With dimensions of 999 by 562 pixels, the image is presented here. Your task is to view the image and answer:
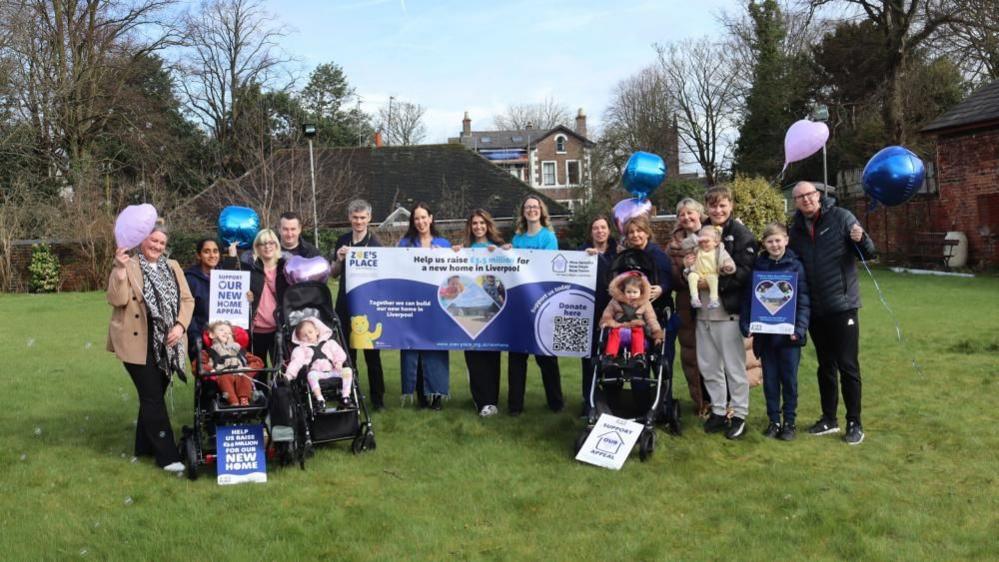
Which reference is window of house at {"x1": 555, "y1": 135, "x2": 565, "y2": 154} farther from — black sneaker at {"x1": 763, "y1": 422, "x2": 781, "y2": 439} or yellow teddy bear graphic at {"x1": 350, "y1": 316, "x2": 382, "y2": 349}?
black sneaker at {"x1": 763, "y1": 422, "x2": 781, "y2": 439}

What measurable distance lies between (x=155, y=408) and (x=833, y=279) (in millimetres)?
4925

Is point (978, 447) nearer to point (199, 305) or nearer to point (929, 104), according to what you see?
point (199, 305)

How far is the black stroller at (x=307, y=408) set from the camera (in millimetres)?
5551

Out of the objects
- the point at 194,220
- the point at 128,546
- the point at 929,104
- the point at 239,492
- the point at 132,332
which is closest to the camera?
the point at 128,546

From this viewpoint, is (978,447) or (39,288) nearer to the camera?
Answer: (978,447)

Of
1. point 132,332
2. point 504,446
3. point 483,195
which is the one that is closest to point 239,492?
point 132,332

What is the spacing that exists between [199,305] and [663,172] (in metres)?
4.11

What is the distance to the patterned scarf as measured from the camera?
563 centimetres

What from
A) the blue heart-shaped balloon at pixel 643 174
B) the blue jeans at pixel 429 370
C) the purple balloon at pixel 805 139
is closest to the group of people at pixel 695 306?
the blue heart-shaped balloon at pixel 643 174

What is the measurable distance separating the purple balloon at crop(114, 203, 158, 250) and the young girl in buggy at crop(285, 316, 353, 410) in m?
1.28

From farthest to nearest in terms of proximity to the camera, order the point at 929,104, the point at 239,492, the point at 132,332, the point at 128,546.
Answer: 1. the point at 929,104
2. the point at 132,332
3. the point at 239,492
4. the point at 128,546

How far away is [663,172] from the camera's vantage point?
24.2ft

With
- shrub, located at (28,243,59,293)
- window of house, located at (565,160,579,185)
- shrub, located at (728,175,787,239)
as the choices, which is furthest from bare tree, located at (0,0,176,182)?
window of house, located at (565,160,579,185)

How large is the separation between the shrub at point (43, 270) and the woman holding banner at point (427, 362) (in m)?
20.0
